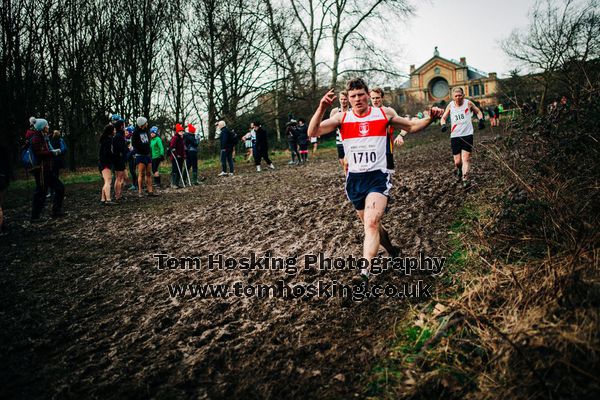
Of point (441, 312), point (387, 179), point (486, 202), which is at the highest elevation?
point (387, 179)

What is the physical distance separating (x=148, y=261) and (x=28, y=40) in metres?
21.3

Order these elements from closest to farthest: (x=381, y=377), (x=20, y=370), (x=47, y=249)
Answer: (x=381, y=377)
(x=20, y=370)
(x=47, y=249)

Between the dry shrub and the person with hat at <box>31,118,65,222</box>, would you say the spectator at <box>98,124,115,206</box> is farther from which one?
the dry shrub

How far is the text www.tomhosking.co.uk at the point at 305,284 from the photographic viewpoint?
13.1ft

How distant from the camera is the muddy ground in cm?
286

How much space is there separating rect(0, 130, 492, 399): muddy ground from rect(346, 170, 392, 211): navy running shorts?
92 cm

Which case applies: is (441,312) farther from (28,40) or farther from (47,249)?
(28,40)

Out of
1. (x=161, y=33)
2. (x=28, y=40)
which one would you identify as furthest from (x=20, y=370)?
(x=161, y=33)

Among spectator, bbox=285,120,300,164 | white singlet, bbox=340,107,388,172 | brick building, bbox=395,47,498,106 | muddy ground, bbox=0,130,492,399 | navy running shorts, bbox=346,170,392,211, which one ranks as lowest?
muddy ground, bbox=0,130,492,399

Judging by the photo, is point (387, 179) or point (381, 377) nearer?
point (381, 377)

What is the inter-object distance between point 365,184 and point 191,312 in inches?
89.3

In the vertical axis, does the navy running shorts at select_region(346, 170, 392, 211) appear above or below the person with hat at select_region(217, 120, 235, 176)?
below

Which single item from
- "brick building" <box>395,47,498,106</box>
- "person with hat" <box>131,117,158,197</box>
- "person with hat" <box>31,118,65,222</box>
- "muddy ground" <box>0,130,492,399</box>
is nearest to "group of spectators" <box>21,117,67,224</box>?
"person with hat" <box>31,118,65,222</box>

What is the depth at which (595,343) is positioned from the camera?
206 cm
